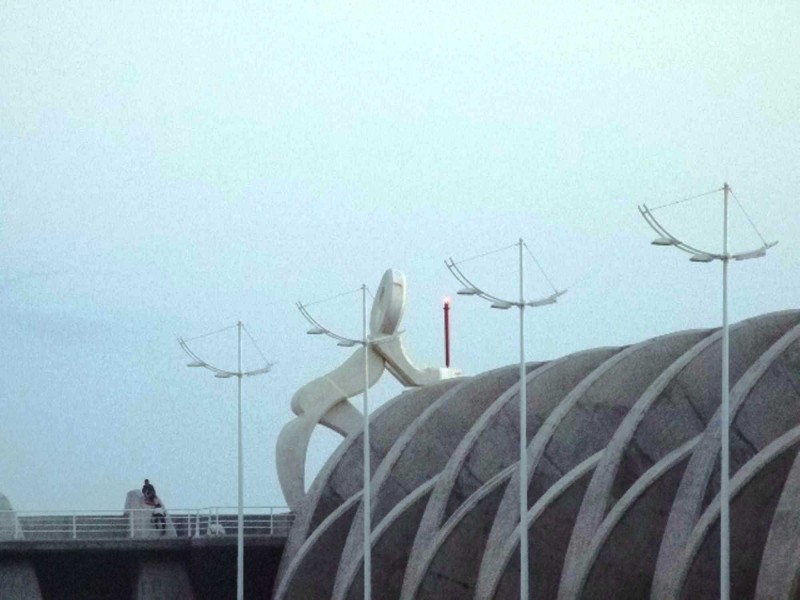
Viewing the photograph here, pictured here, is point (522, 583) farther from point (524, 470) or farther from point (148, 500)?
point (148, 500)

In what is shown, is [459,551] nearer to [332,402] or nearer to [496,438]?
[496,438]

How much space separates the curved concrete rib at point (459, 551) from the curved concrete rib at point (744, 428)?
284 inches

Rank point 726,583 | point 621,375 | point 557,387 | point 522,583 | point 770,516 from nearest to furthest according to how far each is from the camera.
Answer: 1. point 726,583
2. point 770,516
3. point 522,583
4. point 621,375
5. point 557,387

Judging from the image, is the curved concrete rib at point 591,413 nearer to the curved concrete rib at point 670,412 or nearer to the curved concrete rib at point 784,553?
the curved concrete rib at point 670,412

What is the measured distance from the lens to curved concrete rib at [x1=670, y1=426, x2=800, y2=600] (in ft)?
99.1

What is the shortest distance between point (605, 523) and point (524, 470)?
161cm

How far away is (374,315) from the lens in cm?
4803

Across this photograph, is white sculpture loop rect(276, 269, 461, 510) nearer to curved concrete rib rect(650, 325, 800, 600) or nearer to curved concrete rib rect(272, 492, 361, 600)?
curved concrete rib rect(272, 492, 361, 600)

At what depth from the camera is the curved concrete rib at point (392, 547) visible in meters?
42.6

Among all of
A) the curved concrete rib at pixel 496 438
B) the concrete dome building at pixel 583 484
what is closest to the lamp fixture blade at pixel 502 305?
the concrete dome building at pixel 583 484

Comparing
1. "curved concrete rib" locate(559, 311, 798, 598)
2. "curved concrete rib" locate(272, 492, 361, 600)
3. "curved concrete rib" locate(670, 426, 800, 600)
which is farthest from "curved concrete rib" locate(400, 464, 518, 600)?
"curved concrete rib" locate(670, 426, 800, 600)

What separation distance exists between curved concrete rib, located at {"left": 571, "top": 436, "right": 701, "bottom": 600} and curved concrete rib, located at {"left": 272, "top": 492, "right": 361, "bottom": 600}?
1233 cm

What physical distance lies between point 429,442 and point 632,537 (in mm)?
12278

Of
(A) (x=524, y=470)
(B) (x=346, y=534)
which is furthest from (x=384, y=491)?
(A) (x=524, y=470)
